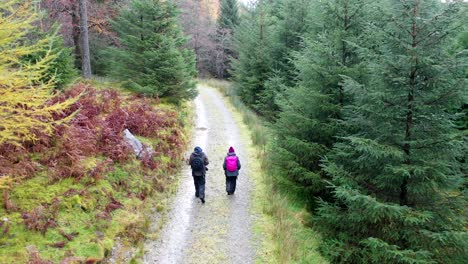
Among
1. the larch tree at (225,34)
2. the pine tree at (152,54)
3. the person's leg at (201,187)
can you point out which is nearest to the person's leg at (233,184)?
the person's leg at (201,187)

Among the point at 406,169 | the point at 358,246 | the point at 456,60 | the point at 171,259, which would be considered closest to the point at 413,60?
the point at 456,60

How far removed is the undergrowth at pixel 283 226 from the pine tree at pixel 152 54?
26.2ft

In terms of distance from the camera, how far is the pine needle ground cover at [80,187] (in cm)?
776

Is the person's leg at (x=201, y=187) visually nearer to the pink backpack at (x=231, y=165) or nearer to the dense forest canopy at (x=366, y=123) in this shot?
the pink backpack at (x=231, y=165)

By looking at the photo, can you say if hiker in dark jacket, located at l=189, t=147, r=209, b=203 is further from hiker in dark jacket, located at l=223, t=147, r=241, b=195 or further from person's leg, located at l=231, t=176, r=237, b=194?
person's leg, located at l=231, t=176, r=237, b=194

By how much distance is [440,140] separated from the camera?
30.0 feet

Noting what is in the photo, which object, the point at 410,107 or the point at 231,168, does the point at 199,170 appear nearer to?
the point at 231,168

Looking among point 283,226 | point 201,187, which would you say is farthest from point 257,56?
point 283,226

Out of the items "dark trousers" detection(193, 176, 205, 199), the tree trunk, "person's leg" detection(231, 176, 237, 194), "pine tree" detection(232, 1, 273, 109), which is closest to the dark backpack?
"dark trousers" detection(193, 176, 205, 199)

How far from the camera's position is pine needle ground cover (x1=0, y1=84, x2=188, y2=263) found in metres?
7.76

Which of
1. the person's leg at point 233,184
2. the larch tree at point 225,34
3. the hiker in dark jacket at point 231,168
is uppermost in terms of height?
the larch tree at point 225,34

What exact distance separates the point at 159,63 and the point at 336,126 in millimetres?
11438

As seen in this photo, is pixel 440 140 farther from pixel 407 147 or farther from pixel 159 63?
pixel 159 63

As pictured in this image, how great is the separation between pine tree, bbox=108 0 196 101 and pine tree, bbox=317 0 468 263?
12.4 meters
